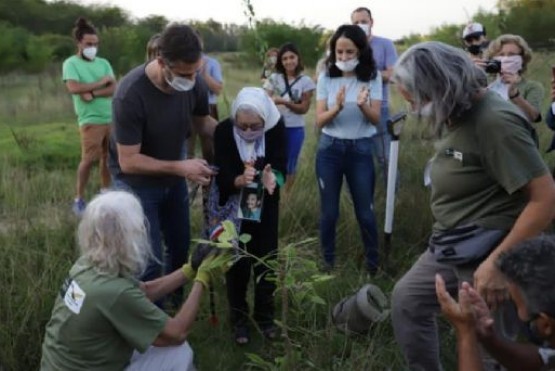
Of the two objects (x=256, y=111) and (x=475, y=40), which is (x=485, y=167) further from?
(x=475, y=40)

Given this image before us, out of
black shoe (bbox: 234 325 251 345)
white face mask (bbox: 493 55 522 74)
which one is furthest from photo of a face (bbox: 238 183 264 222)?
white face mask (bbox: 493 55 522 74)

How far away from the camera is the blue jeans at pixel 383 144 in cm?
502

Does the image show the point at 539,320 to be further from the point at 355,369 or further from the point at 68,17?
the point at 68,17

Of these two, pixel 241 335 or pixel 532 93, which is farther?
pixel 532 93

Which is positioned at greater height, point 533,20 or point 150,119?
point 533,20

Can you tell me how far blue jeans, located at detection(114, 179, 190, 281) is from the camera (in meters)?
3.48

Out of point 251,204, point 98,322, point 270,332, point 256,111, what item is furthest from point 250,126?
point 98,322

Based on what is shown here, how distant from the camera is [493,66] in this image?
416 centimetres

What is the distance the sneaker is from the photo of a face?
1.51 meters

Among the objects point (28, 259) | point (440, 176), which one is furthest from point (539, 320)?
point (28, 259)

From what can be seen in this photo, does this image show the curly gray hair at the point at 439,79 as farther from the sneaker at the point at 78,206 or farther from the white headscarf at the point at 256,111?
the sneaker at the point at 78,206

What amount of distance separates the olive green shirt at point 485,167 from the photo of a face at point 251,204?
1045mm

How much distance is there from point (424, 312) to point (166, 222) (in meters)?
1.59

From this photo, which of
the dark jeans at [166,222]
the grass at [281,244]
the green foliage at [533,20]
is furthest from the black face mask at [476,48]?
the green foliage at [533,20]
